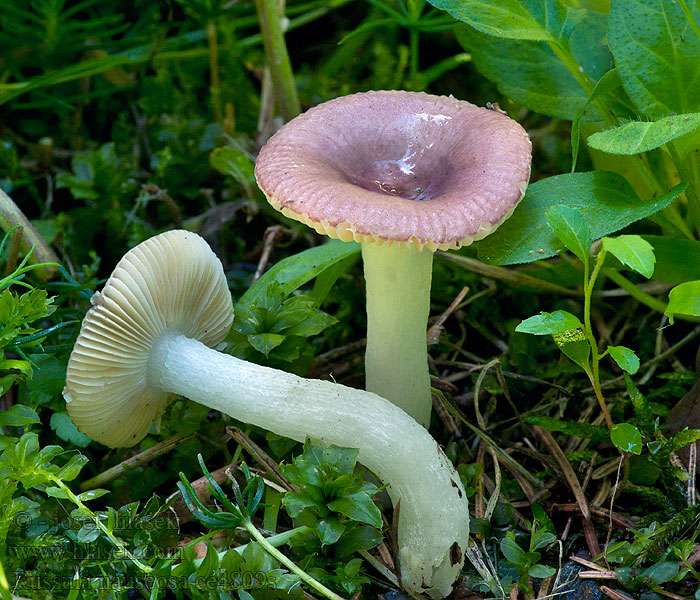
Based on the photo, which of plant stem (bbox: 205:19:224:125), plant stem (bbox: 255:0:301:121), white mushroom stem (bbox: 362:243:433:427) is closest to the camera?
white mushroom stem (bbox: 362:243:433:427)

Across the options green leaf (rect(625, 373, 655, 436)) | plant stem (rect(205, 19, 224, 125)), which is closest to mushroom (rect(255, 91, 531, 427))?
green leaf (rect(625, 373, 655, 436))

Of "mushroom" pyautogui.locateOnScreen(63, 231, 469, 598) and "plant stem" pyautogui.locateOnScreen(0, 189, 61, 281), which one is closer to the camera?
"mushroom" pyautogui.locateOnScreen(63, 231, 469, 598)

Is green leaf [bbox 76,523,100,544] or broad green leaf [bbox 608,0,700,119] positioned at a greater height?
broad green leaf [bbox 608,0,700,119]

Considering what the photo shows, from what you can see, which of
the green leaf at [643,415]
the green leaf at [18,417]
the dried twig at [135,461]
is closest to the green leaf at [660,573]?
the green leaf at [643,415]

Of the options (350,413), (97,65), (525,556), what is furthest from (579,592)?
(97,65)

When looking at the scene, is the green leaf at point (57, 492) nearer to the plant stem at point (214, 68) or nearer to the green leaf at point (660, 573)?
the green leaf at point (660, 573)

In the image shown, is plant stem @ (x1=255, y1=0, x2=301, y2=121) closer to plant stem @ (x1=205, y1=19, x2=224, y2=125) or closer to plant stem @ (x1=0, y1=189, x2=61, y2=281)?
plant stem @ (x1=205, y1=19, x2=224, y2=125)

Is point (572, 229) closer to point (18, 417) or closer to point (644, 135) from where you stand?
point (644, 135)

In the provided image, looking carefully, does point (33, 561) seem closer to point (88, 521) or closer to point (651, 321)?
point (88, 521)

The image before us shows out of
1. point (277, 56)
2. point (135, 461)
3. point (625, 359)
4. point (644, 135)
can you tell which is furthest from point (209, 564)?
point (277, 56)
